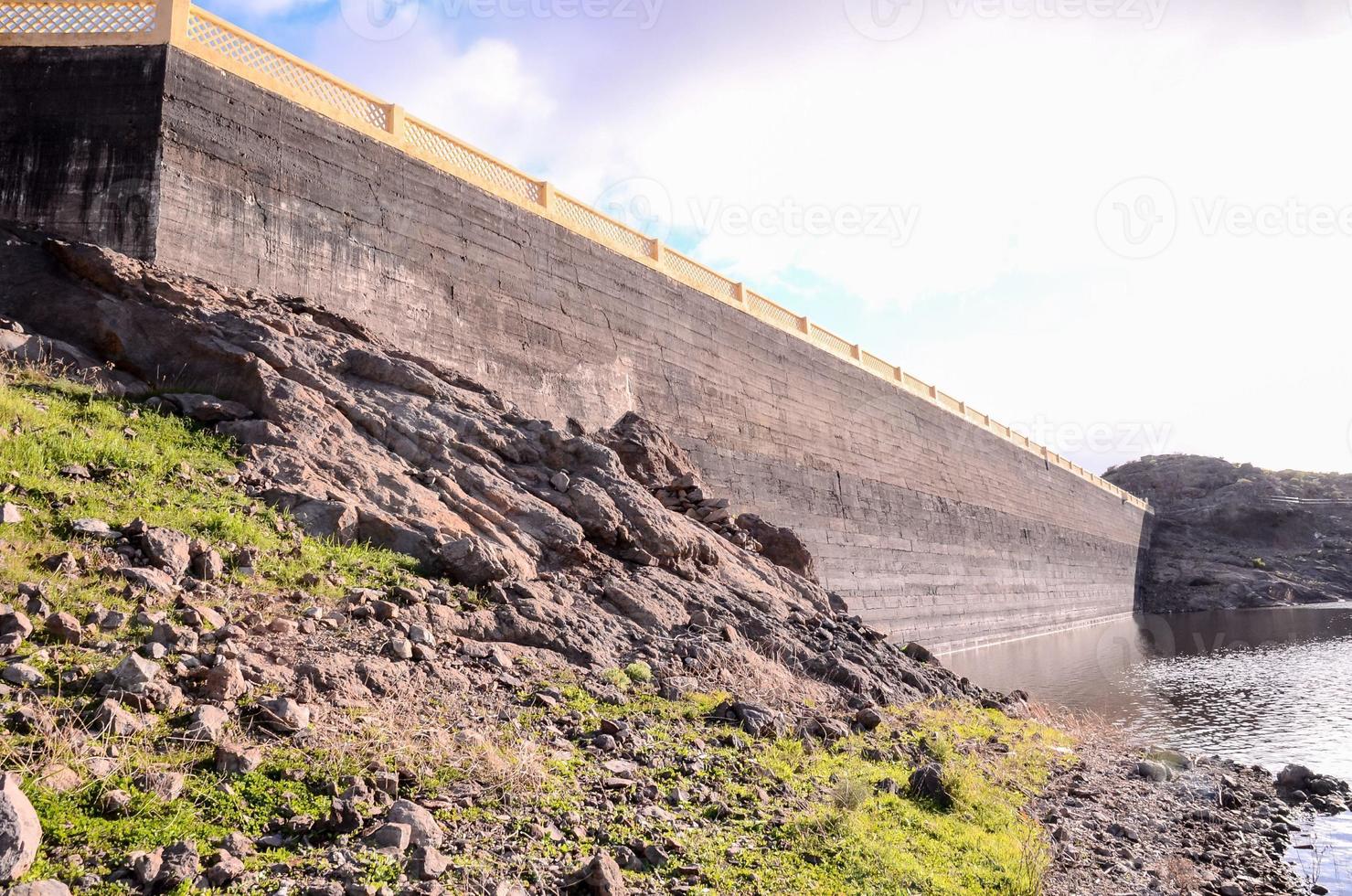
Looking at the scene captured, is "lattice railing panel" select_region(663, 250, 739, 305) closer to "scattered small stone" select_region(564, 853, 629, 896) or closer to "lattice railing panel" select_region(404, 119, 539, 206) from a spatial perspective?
"lattice railing panel" select_region(404, 119, 539, 206)

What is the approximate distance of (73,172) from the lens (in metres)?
7.76

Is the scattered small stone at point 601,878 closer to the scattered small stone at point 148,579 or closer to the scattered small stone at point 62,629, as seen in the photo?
the scattered small stone at point 62,629

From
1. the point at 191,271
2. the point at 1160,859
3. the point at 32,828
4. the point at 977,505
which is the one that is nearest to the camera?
the point at 32,828

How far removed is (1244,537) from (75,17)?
169 ft

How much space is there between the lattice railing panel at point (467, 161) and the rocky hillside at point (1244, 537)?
37.9 metres

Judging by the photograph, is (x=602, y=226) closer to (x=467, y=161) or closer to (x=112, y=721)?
(x=467, y=161)

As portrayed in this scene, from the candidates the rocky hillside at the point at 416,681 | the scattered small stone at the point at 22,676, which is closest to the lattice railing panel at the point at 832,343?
the rocky hillside at the point at 416,681

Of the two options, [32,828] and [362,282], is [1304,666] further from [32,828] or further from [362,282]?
[32,828]

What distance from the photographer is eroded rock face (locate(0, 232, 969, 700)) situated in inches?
238

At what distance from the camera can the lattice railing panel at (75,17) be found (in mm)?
8023

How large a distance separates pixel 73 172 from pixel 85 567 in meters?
5.57

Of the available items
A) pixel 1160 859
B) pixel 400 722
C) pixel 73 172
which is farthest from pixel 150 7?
pixel 1160 859

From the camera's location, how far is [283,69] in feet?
28.4

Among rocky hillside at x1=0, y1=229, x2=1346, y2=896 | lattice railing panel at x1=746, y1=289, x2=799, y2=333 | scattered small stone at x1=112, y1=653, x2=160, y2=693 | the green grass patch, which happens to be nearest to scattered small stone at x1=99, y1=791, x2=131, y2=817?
rocky hillside at x1=0, y1=229, x2=1346, y2=896
